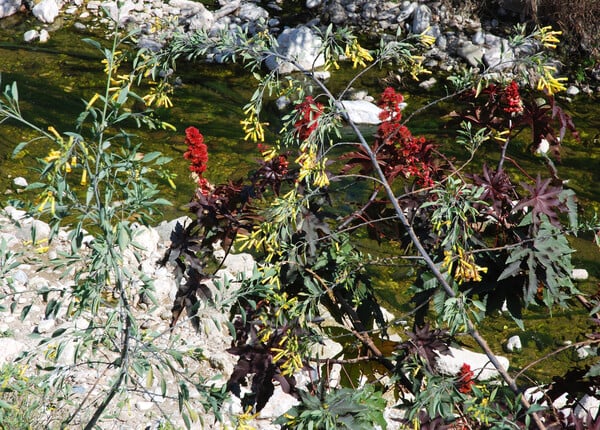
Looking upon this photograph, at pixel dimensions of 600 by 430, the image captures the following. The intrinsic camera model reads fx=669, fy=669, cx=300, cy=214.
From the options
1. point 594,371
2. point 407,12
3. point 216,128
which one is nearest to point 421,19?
point 407,12

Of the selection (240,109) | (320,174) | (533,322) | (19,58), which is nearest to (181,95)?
(240,109)

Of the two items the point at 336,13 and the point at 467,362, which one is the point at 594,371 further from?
the point at 336,13

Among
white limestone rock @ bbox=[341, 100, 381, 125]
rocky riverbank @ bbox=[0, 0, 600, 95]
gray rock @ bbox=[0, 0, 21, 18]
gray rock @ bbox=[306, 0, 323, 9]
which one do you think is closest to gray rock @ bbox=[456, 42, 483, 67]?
rocky riverbank @ bbox=[0, 0, 600, 95]

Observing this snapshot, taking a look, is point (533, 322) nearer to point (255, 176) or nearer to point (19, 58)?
point (255, 176)

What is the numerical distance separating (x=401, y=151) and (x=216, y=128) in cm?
334

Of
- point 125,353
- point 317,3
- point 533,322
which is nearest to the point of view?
point 125,353

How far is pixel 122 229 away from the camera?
1.23 m

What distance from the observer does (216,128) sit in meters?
5.24

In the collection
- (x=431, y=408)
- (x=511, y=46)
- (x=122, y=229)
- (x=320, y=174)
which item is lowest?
(x=431, y=408)

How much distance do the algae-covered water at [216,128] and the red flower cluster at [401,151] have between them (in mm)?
1620

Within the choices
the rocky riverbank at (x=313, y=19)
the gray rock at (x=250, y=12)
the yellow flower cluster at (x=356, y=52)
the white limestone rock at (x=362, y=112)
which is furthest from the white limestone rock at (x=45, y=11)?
the yellow flower cluster at (x=356, y=52)

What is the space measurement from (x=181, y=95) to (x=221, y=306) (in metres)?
4.41

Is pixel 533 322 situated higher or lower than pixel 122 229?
lower

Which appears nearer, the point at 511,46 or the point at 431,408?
the point at 431,408
